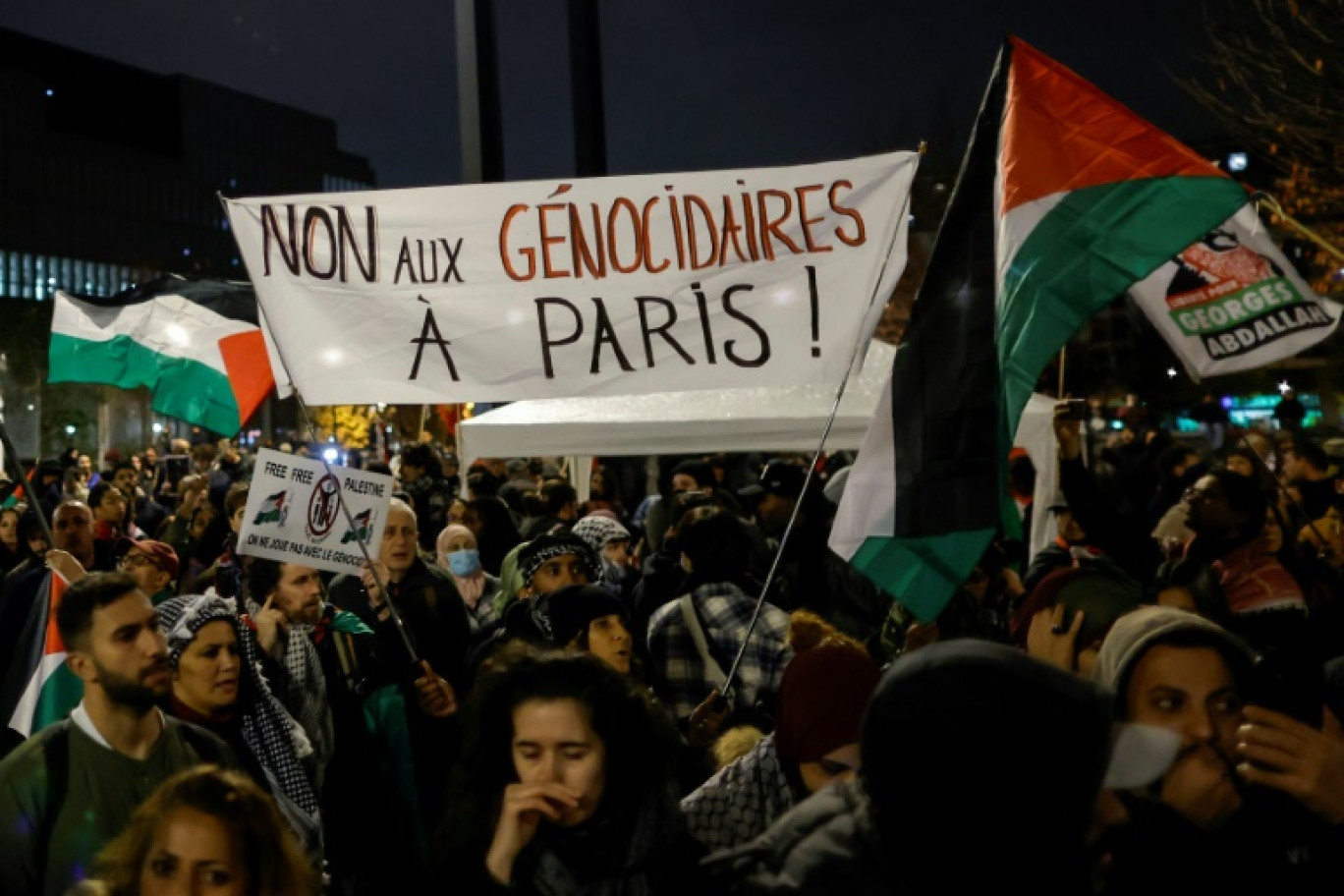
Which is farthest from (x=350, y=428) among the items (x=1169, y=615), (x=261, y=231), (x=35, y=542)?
(x=1169, y=615)

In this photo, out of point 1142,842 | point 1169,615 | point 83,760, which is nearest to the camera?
point 1142,842

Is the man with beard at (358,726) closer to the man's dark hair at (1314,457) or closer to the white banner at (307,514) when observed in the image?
the white banner at (307,514)

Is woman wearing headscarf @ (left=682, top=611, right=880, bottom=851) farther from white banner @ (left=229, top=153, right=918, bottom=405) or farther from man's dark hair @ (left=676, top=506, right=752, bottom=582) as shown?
white banner @ (left=229, top=153, right=918, bottom=405)

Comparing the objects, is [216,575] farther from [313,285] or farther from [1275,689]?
[1275,689]

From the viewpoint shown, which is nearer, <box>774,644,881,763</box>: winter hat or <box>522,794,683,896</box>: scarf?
<box>522,794,683,896</box>: scarf

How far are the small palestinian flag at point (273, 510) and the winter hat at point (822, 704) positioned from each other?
316cm

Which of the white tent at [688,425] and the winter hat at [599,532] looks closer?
the winter hat at [599,532]

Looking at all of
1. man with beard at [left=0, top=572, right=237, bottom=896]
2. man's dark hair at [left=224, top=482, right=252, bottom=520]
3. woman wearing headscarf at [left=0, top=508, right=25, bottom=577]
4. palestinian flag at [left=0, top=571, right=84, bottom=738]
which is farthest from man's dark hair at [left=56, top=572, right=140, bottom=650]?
woman wearing headscarf at [left=0, top=508, right=25, bottom=577]

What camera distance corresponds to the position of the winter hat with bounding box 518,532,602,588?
6254mm

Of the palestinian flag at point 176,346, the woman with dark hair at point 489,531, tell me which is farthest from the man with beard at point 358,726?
the woman with dark hair at point 489,531

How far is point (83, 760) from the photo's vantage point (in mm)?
3762

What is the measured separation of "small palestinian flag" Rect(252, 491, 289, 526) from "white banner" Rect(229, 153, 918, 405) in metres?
Result: 0.65

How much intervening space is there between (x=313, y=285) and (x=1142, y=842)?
4256 millimetres

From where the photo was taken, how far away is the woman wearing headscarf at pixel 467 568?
795cm
